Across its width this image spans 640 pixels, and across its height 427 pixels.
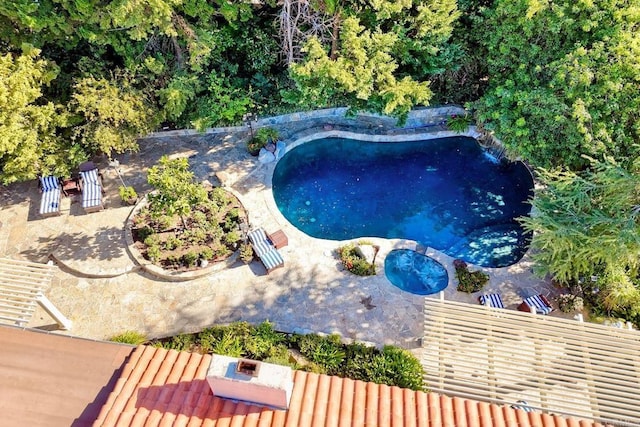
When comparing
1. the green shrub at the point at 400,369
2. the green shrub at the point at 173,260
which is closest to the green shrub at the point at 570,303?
the green shrub at the point at 400,369

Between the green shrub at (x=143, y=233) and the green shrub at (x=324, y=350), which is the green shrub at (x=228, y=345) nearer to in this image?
the green shrub at (x=324, y=350)

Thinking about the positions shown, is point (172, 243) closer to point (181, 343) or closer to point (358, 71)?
point (181, 343)

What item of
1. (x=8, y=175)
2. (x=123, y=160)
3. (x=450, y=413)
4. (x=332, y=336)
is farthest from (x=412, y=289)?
(x=8, y=175)

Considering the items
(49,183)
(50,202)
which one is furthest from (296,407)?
(49,183)

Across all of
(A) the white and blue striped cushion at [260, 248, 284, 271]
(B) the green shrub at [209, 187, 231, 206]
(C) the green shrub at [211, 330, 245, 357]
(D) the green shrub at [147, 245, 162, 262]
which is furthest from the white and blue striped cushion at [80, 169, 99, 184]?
(C) the green shrub at [211, 330, 245, 357]

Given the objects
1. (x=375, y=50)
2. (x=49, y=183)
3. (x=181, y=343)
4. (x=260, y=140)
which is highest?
(x=375, y=50)

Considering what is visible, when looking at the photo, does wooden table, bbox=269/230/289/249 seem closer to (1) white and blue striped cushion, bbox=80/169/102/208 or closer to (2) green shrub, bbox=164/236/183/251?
(2) green shrub, bbox=164/236/183/251
